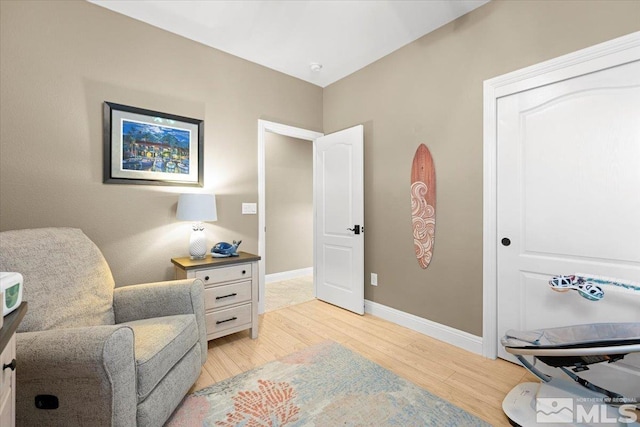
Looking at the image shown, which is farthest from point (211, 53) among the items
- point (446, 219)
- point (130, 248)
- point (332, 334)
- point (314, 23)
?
point (332, 334)

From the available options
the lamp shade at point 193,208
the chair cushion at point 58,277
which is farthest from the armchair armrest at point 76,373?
the lamp shade at point 193,208

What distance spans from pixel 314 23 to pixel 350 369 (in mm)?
2738

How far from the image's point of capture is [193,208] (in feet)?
7.72

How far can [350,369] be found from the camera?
6.69ft

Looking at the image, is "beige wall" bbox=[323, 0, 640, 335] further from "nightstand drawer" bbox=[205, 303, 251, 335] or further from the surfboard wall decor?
"nightstand drawer" bbox=[205, 303, 251, 335]

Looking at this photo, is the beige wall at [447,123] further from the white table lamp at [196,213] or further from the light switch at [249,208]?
the white table lamp at [196,213]

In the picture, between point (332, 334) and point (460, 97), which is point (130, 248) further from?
point (460, 97)

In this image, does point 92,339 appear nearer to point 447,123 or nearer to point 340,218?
point 340,218

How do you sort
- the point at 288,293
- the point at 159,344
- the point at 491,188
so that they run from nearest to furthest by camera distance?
1. the point at 159,344
2. the point at 491,188
3. the point at 288,293

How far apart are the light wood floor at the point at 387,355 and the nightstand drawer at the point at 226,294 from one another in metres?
0.36

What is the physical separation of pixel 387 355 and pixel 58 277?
7.23 ft

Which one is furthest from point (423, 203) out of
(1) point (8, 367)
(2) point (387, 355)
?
(1) point (8, 367)

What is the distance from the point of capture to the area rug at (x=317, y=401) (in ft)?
5.12

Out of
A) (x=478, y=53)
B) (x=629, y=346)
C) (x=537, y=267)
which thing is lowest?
(x=629, y=346)
